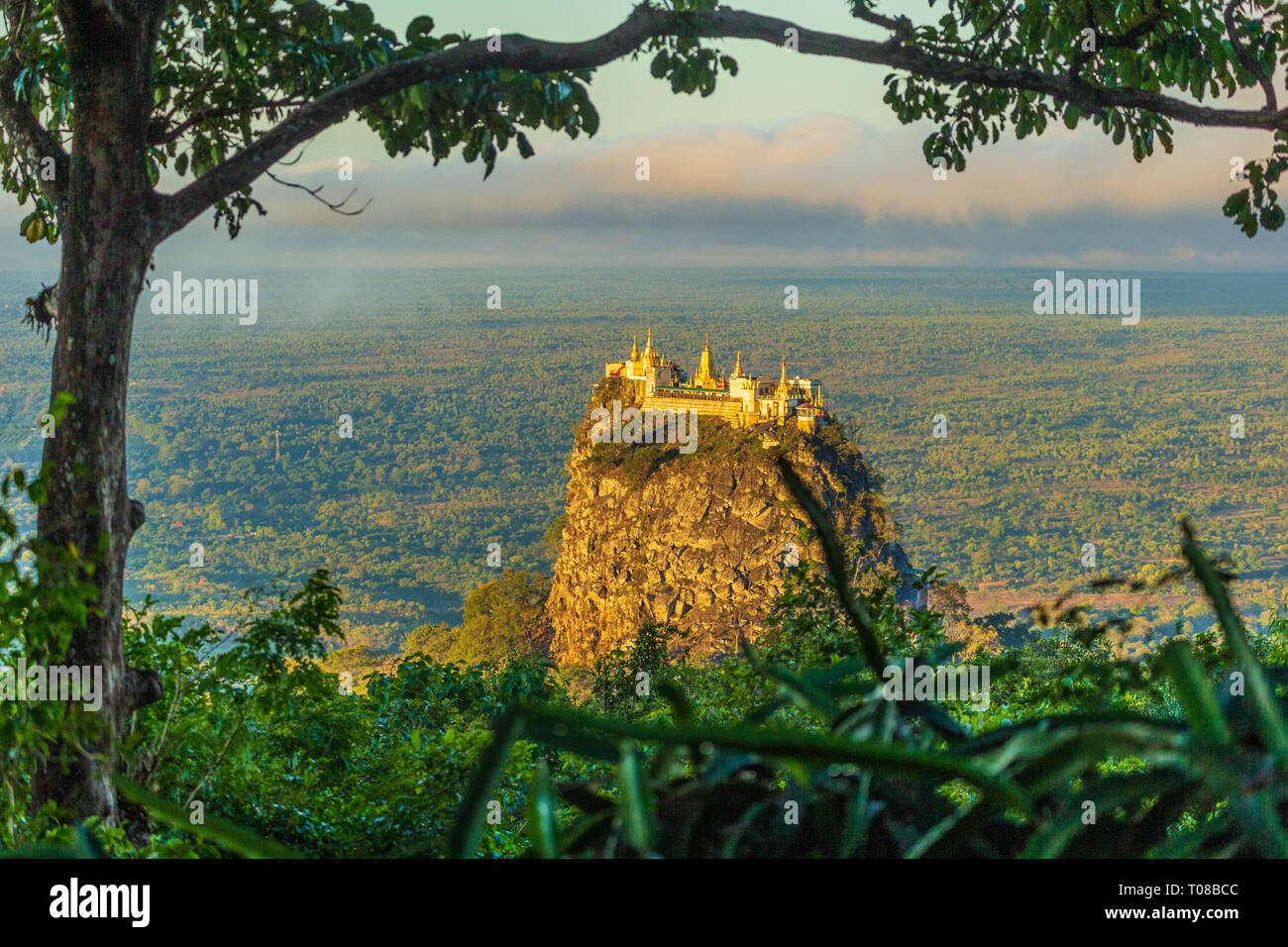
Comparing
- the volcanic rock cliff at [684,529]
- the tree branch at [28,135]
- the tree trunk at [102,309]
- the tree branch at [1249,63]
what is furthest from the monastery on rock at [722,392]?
the tree trunk at [102,309]

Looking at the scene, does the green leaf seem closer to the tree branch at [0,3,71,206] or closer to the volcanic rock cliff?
the tree branch at [0,3,71,206]

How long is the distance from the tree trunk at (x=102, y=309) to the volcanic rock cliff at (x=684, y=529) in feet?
96.6

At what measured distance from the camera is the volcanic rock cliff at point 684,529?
112ft

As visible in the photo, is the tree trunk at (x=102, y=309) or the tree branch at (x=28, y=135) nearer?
the tree trunk at (x=102, y=309)

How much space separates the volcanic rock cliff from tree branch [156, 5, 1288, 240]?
2819 centimetres

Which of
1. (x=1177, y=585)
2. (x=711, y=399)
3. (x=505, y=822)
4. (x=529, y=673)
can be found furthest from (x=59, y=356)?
(x=711, y=399)

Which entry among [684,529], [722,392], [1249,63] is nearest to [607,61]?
[1249,63]

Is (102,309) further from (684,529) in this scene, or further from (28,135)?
(684,529)

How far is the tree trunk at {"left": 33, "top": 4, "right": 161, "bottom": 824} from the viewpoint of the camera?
2906 mm

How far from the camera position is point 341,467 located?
41062 millimetres

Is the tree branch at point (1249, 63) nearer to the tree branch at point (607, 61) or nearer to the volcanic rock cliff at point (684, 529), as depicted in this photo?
the tree branch at point (607, 61)

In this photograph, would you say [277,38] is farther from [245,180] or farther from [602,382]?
[602,382]

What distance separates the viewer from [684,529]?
36031mm

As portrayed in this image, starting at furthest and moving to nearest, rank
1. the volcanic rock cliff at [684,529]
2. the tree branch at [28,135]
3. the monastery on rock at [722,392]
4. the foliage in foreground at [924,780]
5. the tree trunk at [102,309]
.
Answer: the monastery on rock at [722,392] < the volcanic rock cliff at [684,529] < the tree branch at [28,135] < the tree trunk at [102,309] < the foliage in foreground at [924,780]
